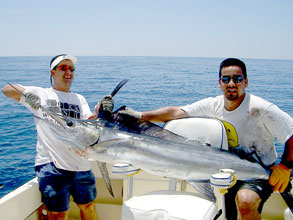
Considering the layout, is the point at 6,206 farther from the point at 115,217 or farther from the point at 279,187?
the point at 279,187

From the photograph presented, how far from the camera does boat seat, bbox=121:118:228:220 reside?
1705 millimetres

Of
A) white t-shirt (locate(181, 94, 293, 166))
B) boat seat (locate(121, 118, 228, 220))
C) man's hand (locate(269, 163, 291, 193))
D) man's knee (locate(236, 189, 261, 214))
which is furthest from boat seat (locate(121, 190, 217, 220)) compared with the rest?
white t-shirt (locate(181, 94, 293, 166))

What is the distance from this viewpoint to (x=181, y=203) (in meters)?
1.79

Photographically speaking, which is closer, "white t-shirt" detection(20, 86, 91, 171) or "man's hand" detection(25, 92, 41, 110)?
"man's hand" detection(25, 92, 41, 110)

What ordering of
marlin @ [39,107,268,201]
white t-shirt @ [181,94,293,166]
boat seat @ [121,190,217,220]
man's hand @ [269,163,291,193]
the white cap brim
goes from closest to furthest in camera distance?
boat seat @ [121,190,217,220]
marlin @ [39,107,268,201]
man's hand @ [269,163,291,193]
white t-shirt @ [181,94,293,166]
the white cap brim

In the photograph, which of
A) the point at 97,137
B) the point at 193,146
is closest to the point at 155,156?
the point at 193,146

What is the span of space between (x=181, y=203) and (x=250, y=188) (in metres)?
0.58

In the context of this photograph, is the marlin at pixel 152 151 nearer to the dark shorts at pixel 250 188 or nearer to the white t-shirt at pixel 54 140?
the dark shorts at pixel 250 188

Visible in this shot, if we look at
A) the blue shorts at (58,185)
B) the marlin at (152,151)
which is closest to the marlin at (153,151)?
the marlin at (152,151)

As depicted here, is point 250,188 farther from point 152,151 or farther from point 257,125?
point 152,151

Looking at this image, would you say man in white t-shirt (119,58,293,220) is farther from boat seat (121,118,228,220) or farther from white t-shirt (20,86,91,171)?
white t-shirt (20,86,91,171)

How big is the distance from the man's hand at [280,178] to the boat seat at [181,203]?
0.40 metres

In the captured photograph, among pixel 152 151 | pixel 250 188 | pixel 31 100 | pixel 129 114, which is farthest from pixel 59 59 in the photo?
pixel 250 188

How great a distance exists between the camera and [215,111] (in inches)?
97.7
